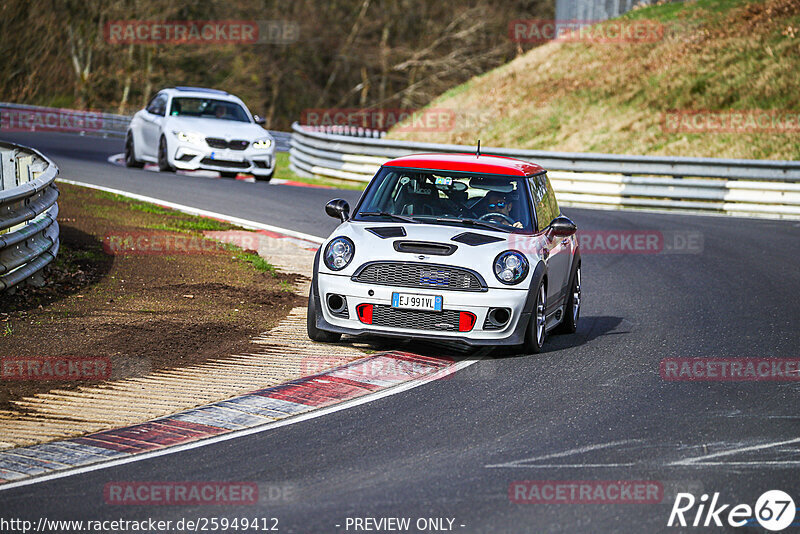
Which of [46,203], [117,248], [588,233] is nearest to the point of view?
[46,203]

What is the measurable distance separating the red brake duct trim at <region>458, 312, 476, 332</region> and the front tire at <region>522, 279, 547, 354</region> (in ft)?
1.66

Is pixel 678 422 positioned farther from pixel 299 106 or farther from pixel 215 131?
pixel 299 106

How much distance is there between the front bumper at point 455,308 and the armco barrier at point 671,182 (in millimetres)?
13121

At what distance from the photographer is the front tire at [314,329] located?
9.22 meters

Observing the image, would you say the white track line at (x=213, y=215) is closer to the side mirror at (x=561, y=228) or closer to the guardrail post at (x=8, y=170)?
the guardrail post at (x=8, y=170)

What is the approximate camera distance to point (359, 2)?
54.2 m

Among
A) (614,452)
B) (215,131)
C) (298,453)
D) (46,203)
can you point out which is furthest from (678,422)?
(215,131)

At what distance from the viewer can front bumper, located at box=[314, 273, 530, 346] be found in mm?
8852

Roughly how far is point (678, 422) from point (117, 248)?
26.6 ft

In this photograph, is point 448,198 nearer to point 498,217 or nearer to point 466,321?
point 498,217

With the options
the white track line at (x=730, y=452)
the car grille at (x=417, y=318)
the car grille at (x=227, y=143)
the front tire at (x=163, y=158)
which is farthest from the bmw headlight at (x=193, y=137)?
the white track line at (x=730, y=452)

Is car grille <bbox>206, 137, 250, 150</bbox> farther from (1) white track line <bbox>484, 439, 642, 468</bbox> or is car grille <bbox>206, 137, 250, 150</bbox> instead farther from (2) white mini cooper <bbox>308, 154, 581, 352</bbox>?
(1) white track line <bbox>484, 439, 642, 468</bbox>

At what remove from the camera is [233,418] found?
710cm

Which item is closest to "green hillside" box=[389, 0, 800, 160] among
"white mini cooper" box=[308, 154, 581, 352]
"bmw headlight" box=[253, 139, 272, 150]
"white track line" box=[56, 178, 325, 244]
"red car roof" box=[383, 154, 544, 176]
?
"bmw headlight" box=[253, 139, 272, 150]
